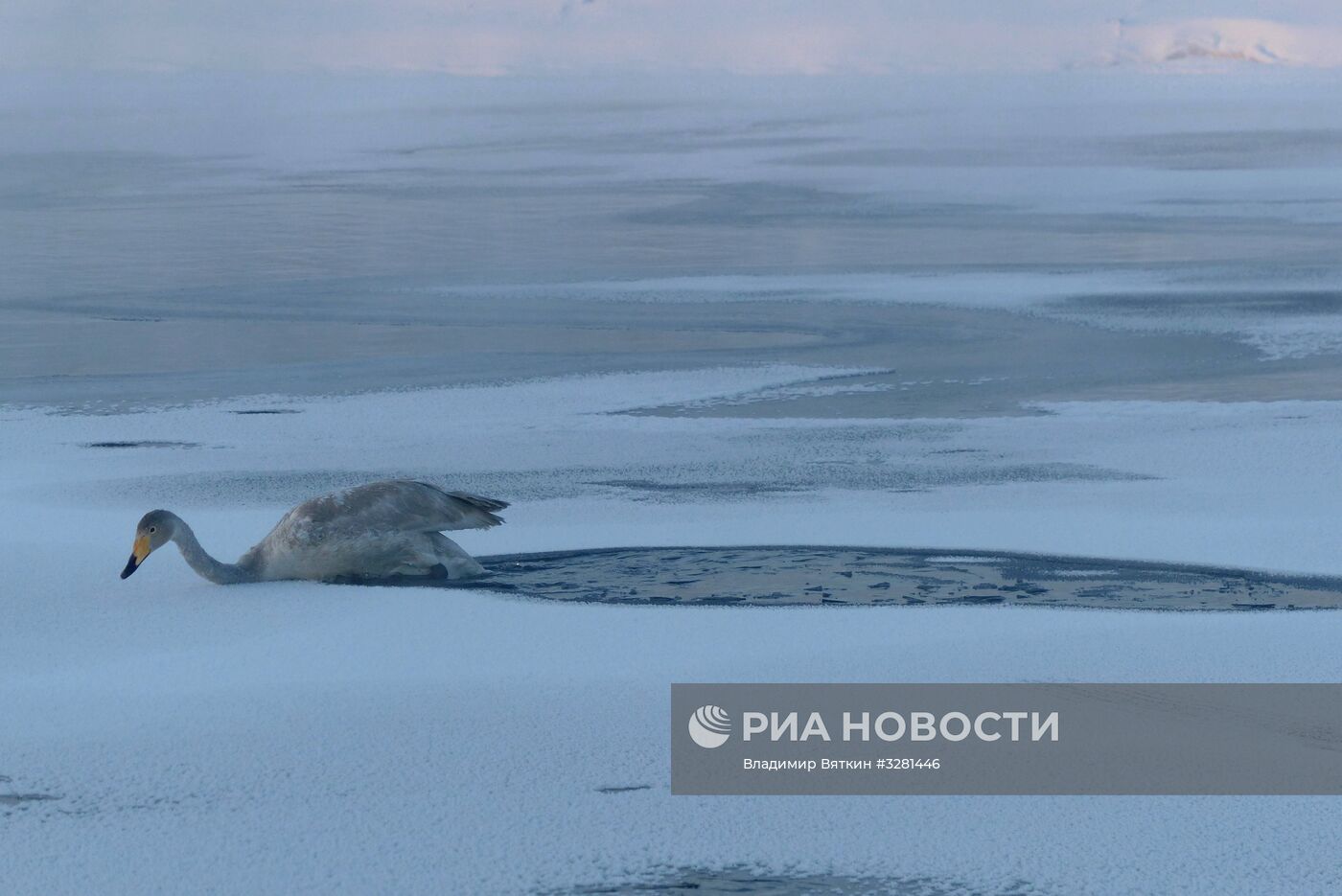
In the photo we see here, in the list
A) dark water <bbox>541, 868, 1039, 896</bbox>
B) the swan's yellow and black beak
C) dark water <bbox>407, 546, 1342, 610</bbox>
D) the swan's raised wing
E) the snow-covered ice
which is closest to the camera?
dark water <bbox>541, 868, 1039, 896</bbox>

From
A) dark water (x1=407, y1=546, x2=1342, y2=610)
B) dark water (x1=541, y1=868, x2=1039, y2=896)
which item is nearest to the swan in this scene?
dark water (x1=407, y1=546, x2=1342, y2=610)

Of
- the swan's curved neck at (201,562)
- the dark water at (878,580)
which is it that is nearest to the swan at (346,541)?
the swan's curved neck at (201,562)

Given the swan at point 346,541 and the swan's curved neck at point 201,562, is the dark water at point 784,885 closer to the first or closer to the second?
the swan at point 346,541

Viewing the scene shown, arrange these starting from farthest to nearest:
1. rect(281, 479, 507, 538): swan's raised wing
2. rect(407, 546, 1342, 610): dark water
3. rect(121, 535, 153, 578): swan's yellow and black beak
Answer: rect(281, 479, 507, 538): swan's raised wing → rect(121, 535, 153, 578): swan's yellow and black beak → rect(407, 546, 1342, 610): dark water

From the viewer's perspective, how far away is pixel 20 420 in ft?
32.9

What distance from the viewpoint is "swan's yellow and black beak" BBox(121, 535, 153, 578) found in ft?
20.4

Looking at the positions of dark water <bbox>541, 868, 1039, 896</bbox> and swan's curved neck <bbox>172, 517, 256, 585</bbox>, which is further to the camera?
swan's curved neck <bbox>172, 517, 256, 585</bbox>

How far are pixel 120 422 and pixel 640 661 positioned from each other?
5.46 m

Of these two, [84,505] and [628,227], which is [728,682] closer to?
[84,505]

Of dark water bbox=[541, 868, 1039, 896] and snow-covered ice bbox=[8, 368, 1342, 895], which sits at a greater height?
snow-covered ice bbox=[8, 368, 1342, 895]

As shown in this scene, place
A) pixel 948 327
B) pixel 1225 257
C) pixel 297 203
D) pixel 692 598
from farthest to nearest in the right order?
pixel 297 203, pixel 1225 257, pixel 948 327, pixel 692 598

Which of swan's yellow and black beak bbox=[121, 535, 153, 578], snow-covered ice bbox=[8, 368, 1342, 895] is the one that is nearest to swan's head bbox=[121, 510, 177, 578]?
swan's yellow and black beak bbox=[121, 535, 153, 578]

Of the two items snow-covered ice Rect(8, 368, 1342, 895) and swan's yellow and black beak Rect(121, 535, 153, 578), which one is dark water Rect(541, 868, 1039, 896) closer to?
snow-covered ice Rect(8, 368, 1342, 895)

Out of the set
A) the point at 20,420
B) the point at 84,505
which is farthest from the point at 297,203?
the point at 84,505
